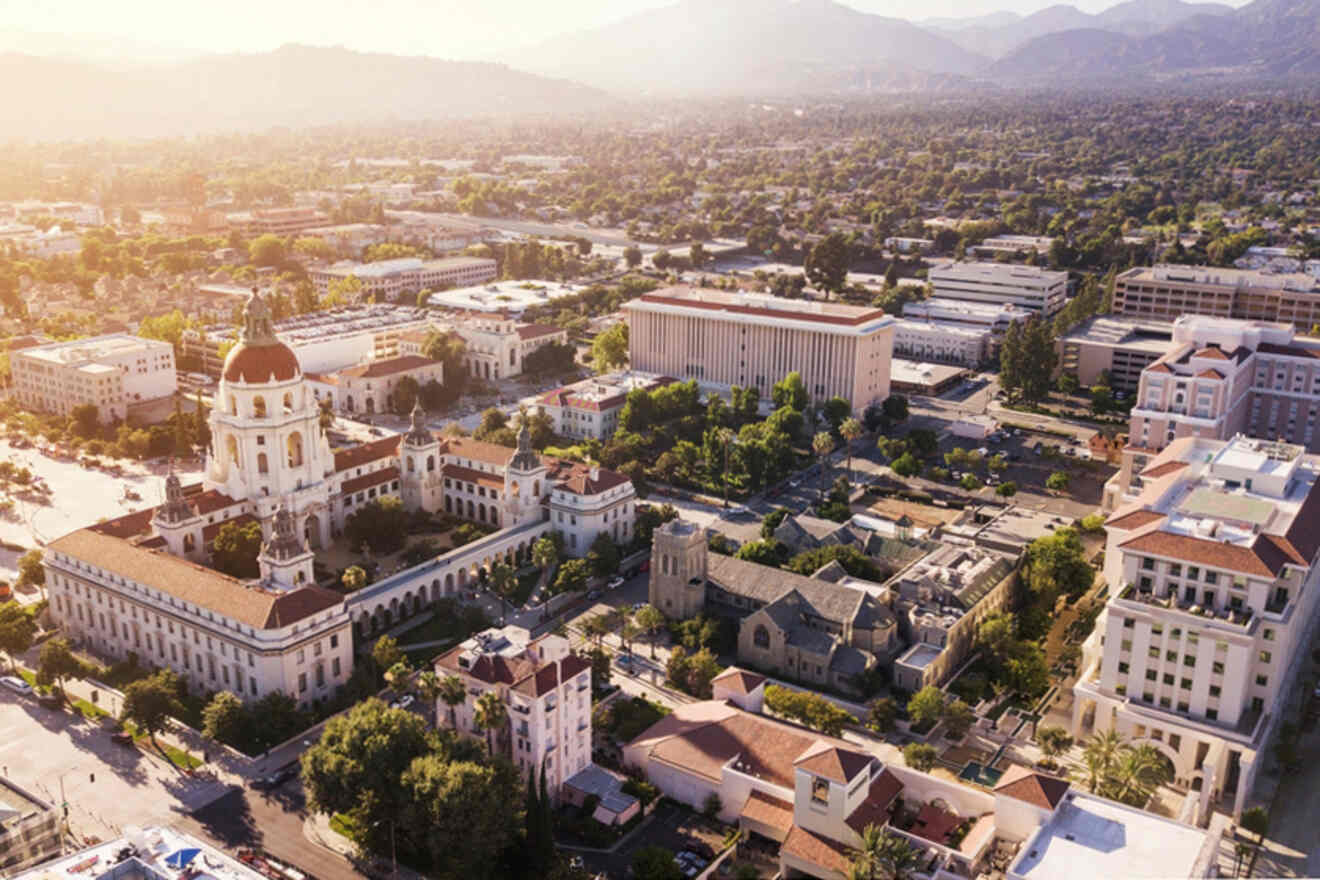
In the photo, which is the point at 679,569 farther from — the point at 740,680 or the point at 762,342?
the point at 762,342

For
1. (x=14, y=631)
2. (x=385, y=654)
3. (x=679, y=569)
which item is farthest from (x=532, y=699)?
(x=14, y=631)

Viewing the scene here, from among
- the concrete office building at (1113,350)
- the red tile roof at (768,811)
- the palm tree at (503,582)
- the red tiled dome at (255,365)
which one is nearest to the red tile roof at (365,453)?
the red tiled dome at (255,365)

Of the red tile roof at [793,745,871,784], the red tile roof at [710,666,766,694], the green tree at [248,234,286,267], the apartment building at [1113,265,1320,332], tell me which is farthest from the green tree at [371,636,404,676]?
the green tree at [248,234,286,267]

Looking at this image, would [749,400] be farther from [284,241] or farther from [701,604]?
[284,241]

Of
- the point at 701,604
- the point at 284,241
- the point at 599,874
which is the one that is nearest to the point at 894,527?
the point at 701,604

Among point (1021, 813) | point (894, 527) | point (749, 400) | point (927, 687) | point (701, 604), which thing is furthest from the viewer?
point (749, 400)

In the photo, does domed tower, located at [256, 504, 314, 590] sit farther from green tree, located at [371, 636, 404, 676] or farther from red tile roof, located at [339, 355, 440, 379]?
red tile roof, located at [339, 355, 440, 379]
